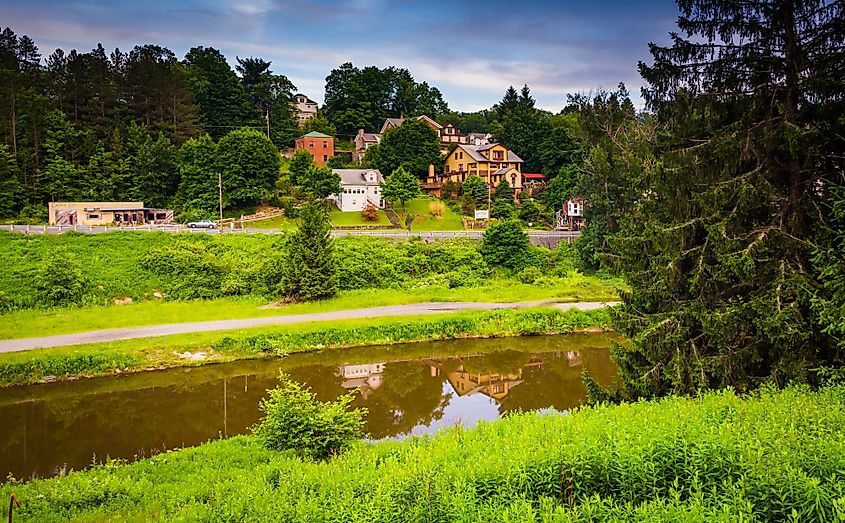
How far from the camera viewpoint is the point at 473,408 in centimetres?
1730

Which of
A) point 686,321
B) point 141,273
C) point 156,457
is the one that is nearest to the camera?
point 686,321

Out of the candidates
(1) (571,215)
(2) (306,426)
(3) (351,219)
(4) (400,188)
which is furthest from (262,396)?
(1) (571,215)

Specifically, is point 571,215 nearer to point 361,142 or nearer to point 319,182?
point 319,182

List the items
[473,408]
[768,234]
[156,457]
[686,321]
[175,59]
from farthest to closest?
[175,59] < [473,408] < [156,457] < [686,321] < [768,234]

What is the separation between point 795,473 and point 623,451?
1507 mm

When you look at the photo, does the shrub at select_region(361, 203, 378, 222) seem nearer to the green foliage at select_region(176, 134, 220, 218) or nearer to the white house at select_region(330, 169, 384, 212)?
the white house at select_region(330, 169, 384, 212)

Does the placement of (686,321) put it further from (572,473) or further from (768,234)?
(572,473)

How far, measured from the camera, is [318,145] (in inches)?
2844

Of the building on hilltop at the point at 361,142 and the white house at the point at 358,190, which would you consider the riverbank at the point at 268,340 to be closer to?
the white house at the point at 358,190

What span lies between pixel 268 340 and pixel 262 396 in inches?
174

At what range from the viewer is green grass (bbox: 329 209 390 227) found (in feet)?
163

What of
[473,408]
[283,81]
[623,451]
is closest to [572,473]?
[623,451]

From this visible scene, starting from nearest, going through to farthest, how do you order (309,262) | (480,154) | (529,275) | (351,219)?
1. (309,262)
2. (529,275)
3. (351,219)
4. (480,154)

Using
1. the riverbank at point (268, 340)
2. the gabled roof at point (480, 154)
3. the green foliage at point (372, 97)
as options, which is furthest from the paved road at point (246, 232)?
the green foliage at point (372, 97)
